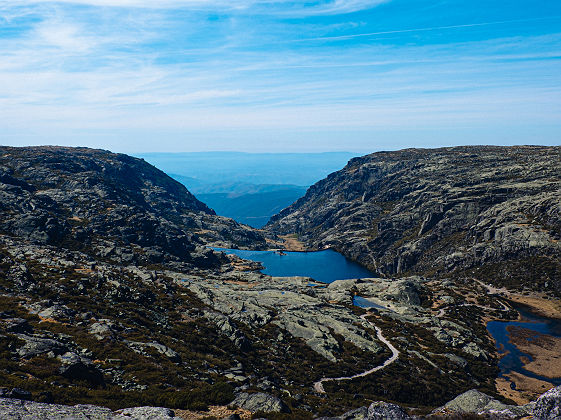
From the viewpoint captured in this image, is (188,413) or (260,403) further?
(260,403)

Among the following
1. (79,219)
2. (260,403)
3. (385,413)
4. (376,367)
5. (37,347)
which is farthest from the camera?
(79,219)

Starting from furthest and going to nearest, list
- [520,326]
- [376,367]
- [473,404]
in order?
[520,326] → [376,367] → [473,404]

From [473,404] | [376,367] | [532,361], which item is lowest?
[532,361]

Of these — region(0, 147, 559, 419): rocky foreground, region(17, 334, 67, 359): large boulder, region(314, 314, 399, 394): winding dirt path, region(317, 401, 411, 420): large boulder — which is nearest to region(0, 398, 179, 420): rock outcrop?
region(0, 147, 559, 419): rocky foreground

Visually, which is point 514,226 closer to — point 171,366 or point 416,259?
point 416,259

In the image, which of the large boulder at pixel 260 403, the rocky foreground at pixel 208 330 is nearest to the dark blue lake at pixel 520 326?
the rocky foreground at pixel 208 330

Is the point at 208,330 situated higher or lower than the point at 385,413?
lower

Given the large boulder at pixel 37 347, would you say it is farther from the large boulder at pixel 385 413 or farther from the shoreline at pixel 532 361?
the shoreline at pixel 532 361

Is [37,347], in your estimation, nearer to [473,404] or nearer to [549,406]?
[549,406]

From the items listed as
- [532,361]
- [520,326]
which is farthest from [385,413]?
[520,326]
